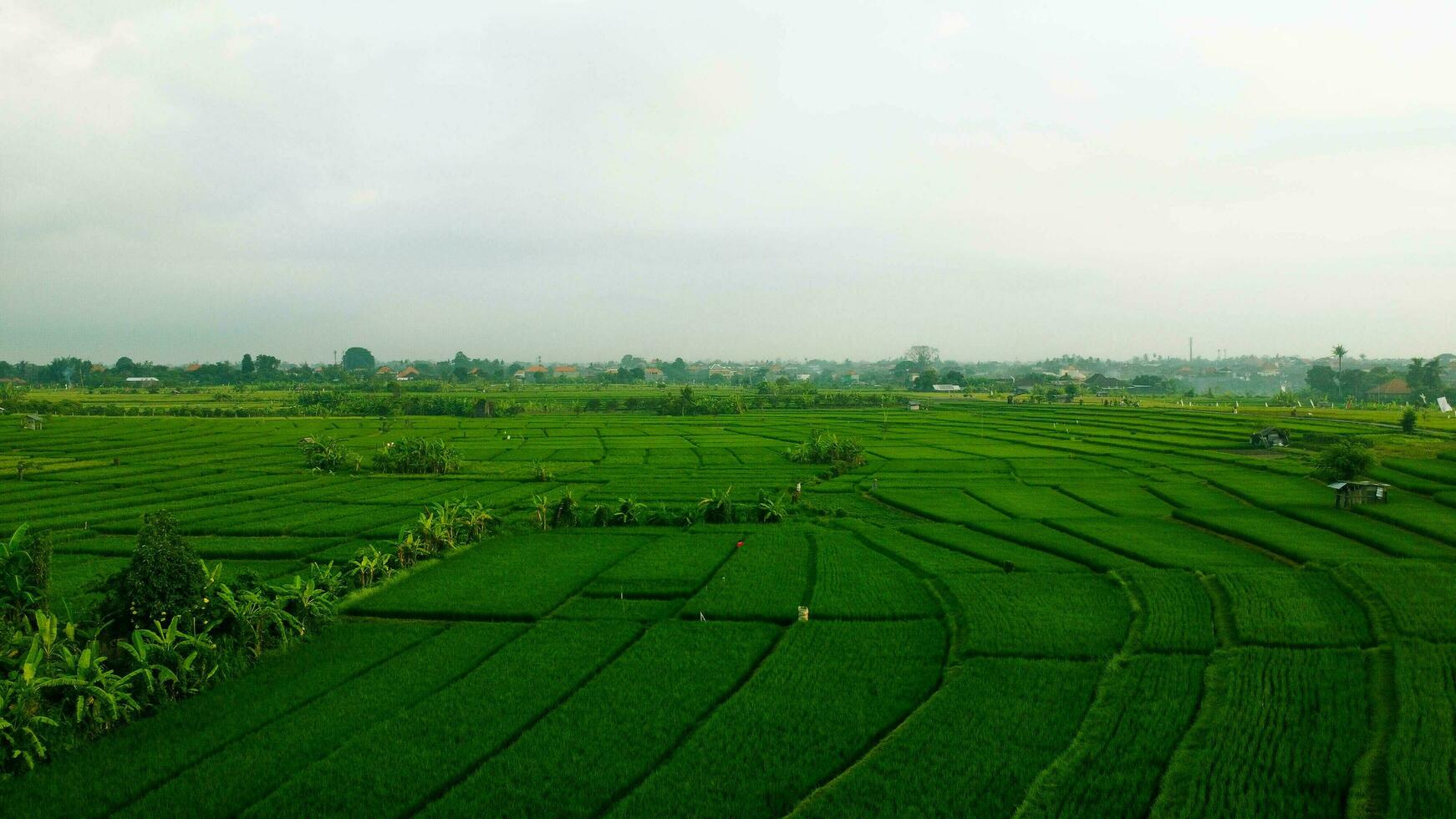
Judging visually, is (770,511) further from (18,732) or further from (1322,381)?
(1322,381)

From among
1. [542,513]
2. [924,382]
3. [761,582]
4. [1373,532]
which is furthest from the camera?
[924,382]

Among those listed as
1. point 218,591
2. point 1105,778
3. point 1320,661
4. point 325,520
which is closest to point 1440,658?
point 1320,661

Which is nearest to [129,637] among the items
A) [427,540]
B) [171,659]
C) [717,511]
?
[171,659]

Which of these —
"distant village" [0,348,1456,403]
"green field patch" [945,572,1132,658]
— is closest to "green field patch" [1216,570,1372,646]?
Answer: "green field patch" [945,572,1132,658]

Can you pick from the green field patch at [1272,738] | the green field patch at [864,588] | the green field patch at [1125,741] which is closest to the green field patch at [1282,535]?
the green field patch at [1272,738]

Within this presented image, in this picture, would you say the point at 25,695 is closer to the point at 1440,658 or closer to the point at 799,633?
the point at 799,633

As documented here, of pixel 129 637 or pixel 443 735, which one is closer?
pixel 443 735
